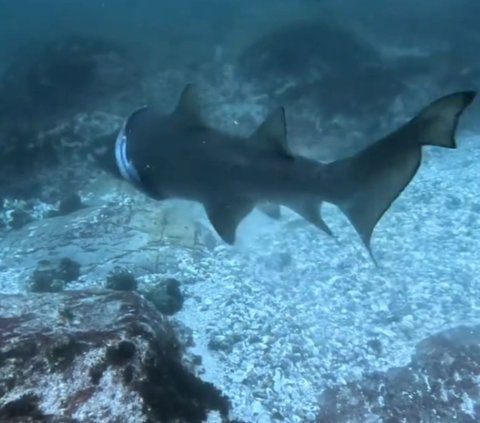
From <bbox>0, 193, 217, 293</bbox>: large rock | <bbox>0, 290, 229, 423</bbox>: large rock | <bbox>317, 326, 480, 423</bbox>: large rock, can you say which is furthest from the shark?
<bbox>0, 193, 217, 293</bbox>: large rock

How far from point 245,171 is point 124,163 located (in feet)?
3.54

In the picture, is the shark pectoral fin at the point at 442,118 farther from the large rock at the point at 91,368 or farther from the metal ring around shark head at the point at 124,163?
the large rock at the point at 91,368

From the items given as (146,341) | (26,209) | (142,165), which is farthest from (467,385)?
(26,209)

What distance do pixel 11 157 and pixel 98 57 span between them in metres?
5.68

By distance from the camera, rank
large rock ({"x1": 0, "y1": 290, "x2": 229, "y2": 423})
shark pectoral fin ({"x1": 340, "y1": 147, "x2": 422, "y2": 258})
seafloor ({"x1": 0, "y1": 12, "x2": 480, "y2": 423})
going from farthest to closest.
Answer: seafloor ({"x1": 0, "y1": 12, "x2": 480, "y2": 423}) → large rock ({"x1": 0, "y1": 290, "x2": 229, "y2": 423}) → shark pectoral fin ({"x1": 340, "y1": 147, "x2": 422, "y2": 258})

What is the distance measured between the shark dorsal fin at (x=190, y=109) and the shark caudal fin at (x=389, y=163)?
1.25m

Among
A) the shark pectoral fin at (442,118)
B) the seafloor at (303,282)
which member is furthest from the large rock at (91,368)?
the shark pectoral fin at (442,118)

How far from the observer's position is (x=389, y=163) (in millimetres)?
3768

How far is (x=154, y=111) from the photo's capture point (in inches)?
177

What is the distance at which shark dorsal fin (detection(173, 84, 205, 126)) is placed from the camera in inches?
168

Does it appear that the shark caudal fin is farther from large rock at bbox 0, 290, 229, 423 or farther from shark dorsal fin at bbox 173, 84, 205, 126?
large rock at bbox 0, 290, 229, 423

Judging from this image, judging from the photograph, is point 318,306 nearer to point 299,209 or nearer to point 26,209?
point 299,209

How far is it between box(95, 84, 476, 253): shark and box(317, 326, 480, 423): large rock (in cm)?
275

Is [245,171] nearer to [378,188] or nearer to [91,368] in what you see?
[378,188]
